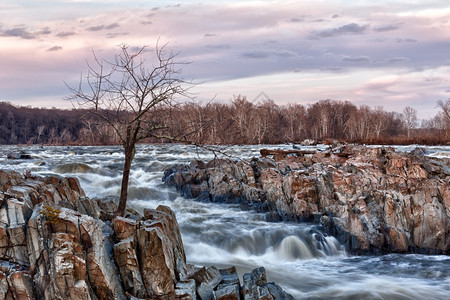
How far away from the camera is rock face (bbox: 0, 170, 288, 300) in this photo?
6422 mm

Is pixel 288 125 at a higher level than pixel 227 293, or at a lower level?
higher

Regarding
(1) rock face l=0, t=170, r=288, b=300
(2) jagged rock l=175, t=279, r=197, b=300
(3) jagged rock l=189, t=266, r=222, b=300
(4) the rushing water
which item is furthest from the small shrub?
(4) the rushing water

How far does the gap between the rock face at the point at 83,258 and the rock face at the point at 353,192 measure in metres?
4.76

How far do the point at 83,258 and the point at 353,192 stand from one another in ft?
45.2

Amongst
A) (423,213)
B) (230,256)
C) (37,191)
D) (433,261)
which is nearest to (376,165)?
(423,213)

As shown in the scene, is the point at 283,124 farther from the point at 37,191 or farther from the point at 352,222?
the point at 37,191

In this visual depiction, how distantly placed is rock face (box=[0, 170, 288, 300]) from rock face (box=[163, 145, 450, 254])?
4756 mm

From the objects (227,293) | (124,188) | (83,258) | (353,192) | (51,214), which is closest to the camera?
(83,258)

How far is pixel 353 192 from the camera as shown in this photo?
1778 centimetres

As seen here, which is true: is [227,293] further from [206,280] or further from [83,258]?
[83,258]

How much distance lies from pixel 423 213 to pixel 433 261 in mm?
2355

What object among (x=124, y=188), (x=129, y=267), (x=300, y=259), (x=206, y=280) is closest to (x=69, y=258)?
(x=129, y=267)

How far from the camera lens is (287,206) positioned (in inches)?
691

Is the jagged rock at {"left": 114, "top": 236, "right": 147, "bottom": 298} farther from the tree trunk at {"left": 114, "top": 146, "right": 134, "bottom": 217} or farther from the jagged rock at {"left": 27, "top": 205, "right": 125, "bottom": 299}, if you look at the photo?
the tree trunk at {"left": 114, "top": 146, "right": 134, "bottom": 217}
